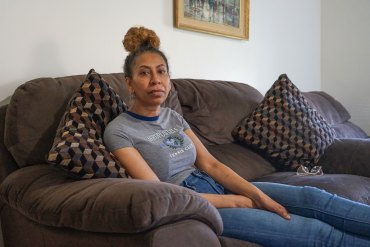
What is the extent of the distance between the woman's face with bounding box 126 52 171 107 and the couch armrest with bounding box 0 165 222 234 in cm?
41

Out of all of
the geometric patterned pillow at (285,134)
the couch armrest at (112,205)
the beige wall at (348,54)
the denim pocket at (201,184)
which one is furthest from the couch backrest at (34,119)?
the beige wall at (348,54)

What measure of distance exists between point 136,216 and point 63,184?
1.24ft

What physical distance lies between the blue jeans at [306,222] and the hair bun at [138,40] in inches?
27.3

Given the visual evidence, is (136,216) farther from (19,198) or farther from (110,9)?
(110,9)

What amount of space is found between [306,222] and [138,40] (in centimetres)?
89

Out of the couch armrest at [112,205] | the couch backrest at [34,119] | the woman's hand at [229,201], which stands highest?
the couch backrest at [34,119]

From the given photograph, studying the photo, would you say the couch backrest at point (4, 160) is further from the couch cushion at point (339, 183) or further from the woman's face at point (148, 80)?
the couch cushion at point (339, 183)

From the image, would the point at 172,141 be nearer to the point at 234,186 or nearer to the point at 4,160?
the point at 234,186

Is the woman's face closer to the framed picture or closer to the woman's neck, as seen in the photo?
the woman's neck

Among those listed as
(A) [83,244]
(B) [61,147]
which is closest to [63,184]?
(B) [61,147]

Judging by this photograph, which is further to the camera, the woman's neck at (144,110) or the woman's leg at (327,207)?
the woman's neck at (144,110)

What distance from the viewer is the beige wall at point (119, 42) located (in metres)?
1.59

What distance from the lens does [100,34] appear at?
1.90 meters

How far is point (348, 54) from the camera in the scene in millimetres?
3766
